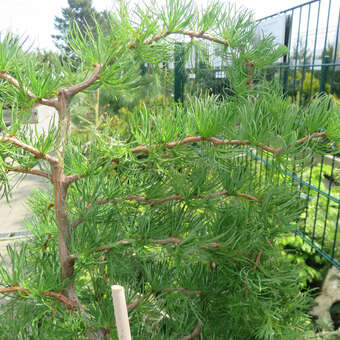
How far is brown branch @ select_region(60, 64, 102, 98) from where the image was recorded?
41cm

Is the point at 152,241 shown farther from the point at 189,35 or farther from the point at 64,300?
the point at 189,35

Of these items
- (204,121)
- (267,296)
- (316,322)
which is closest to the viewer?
(204,121)

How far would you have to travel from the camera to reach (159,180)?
1.67 feet

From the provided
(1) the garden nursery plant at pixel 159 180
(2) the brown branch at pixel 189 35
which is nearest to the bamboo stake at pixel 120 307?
(1) the garden nursery plant at pixel 159 180

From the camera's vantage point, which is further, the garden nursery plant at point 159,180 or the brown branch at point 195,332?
the brown branch at point 195,332

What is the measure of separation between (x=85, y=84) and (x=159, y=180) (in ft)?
0.56

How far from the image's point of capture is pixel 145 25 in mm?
441

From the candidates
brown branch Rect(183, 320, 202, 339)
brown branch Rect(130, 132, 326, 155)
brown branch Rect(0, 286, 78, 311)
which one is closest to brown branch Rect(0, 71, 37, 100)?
brown branch Rect(130, 132, 326, 155)

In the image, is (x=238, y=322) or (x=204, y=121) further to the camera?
(x=238, y=322)

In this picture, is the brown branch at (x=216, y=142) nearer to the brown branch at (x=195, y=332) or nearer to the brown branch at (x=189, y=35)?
the brown branch at (x=189, y=35)

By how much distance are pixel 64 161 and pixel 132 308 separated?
9.2 inches

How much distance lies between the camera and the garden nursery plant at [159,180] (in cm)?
42

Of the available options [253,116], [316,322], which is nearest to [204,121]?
[253,116]

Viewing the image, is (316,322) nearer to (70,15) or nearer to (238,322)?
(238,322)
